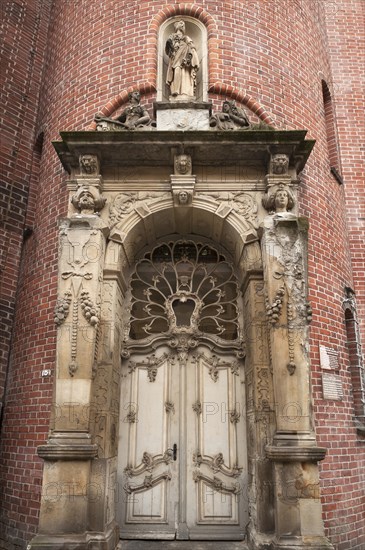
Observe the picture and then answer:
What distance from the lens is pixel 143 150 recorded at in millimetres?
6324

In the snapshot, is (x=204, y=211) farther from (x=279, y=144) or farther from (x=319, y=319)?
(x=319, y=319)

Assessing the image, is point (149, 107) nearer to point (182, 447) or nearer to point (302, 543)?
point (182, 447)

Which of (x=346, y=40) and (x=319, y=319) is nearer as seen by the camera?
(x=319, y=319)

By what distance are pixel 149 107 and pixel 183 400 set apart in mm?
Answer: 4206

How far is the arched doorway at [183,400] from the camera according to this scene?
603 cm

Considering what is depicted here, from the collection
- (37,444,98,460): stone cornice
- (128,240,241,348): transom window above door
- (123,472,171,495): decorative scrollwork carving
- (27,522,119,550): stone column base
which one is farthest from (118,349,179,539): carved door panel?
(37,444,98,460): stone cornice

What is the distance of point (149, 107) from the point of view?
7246 mm

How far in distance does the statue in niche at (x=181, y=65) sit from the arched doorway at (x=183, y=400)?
2.19 meters

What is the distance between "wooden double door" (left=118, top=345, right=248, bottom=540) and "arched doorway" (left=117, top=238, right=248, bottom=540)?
0.01 meters

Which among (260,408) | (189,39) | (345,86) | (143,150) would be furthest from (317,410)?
(345,86)

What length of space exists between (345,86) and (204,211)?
5.51m

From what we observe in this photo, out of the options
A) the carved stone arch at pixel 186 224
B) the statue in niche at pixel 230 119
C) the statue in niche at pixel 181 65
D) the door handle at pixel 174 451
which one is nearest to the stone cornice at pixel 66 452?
the door handle at pixel 174 451

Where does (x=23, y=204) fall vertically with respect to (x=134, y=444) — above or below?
above

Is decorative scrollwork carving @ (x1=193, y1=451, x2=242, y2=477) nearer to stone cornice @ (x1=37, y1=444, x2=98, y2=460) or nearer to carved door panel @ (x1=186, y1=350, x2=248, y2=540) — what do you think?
carved door panel @ (x1=186, y1=350, x2=248, y2=540)
